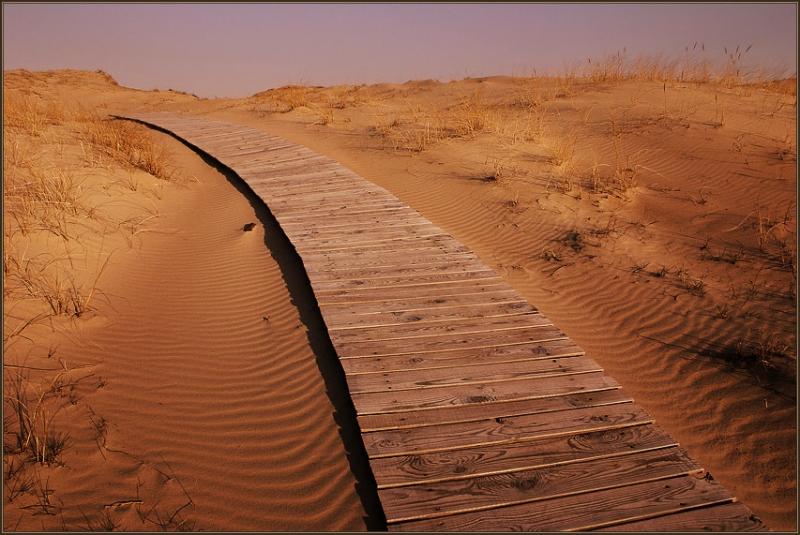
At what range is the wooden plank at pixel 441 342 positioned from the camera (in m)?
3.36

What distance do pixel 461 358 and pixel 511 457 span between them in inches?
35.1

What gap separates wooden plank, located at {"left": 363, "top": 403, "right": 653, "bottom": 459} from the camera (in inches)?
101

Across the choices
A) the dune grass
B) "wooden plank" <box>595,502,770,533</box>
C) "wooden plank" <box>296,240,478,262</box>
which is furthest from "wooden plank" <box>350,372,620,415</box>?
"wooden plank" <box>296,240,478,262</box>

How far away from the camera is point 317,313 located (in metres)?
4.13

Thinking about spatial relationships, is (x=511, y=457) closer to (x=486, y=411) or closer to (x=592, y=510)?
(x=486, y=411)

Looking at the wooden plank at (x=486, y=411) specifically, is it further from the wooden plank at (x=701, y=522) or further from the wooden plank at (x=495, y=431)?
the wooden plank at (x=701, y=522)

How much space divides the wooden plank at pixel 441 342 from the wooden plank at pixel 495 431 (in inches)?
29.1

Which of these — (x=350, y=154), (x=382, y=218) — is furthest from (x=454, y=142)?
(x=382, y=218)

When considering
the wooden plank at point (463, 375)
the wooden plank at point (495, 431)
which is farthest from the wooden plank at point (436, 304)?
the wooden plank at point (495, 431)

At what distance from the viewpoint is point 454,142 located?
9492 millimetres

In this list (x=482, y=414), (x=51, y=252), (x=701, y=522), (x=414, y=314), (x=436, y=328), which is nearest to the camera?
(x=701, y=522)

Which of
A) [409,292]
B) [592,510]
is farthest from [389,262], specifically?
[592,510]

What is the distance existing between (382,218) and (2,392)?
13.0 feet

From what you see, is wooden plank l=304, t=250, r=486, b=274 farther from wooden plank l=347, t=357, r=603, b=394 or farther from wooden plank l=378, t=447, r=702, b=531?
wooden plank l=378, t=447, r=702, b=531
